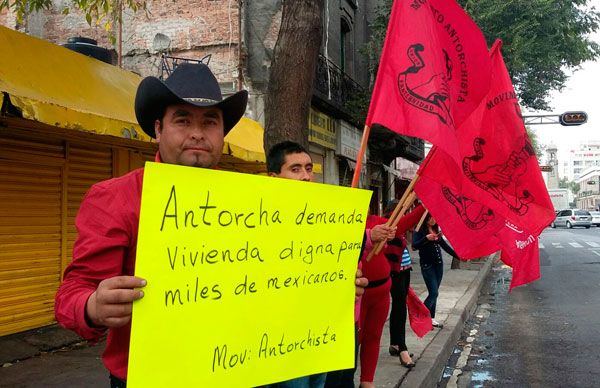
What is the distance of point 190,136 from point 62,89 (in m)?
4.65

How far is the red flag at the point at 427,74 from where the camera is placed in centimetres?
304

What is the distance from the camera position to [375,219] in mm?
4352

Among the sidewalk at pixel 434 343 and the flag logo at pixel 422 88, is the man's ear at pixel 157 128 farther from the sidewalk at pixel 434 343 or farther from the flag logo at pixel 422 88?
the sidewalk at pixel 434 343

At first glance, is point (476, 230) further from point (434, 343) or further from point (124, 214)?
point (434, 343)

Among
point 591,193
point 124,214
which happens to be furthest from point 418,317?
point 591,193

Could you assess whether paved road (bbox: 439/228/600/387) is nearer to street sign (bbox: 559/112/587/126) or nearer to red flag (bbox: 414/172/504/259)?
red flag (bbox: 414/172/504/259)

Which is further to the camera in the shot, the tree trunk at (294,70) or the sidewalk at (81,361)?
the sidewalk at (81,361)

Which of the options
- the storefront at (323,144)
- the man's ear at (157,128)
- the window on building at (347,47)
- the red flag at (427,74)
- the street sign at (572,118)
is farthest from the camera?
the street sign at (572,118)

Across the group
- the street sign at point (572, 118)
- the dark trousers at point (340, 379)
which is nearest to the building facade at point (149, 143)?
the dark trousers at point (340, 379)

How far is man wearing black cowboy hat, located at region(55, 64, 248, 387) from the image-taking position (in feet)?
5.16

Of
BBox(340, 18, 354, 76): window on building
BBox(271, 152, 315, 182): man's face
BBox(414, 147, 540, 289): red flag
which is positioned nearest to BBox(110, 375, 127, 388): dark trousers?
BBox(271, 152, 315, 182): man's face

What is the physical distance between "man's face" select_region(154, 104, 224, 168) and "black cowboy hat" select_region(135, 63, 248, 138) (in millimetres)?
35

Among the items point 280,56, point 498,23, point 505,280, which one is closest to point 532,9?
point 498,23

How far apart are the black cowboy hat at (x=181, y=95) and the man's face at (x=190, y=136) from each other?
4cm
